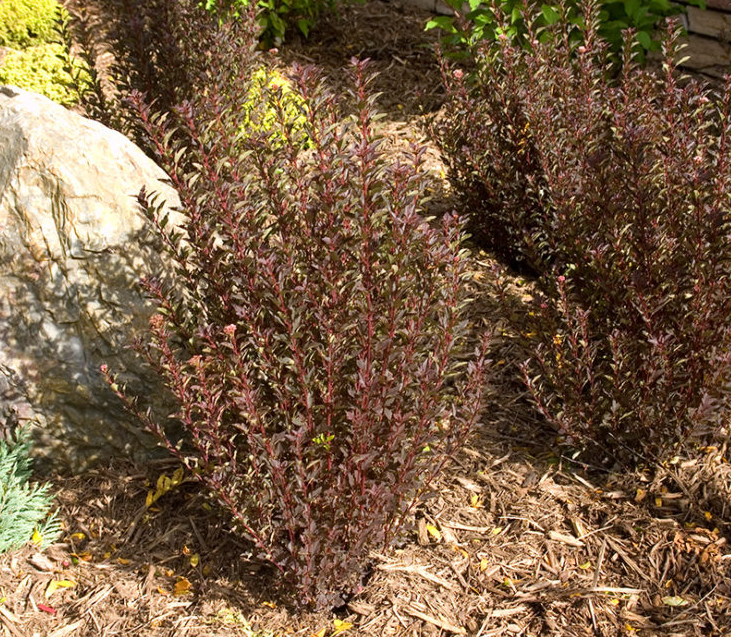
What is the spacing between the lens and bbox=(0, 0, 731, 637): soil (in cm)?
288

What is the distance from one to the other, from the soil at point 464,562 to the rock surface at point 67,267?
415 millimetres

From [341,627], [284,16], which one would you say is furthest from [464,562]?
[284,16]

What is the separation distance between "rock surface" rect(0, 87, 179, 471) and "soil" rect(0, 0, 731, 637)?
0.42 m

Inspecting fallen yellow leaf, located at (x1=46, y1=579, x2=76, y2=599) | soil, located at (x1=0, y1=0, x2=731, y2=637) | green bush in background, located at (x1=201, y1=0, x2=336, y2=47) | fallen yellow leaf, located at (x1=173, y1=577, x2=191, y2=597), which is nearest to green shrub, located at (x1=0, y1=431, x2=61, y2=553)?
soil, located at (x1=0, y1=0, x2=731, y2=637)

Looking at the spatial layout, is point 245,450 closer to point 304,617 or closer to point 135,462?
point 304,617

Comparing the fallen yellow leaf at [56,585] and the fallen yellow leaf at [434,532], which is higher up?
the fallen yellow leaf at [56,585]

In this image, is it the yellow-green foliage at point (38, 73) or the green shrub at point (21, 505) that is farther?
the yellow-green foliage at point (38, 73)

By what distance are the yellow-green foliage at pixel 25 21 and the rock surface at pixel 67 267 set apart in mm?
3075

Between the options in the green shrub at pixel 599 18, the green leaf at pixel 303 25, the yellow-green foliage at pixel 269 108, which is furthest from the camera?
the green leaf at pixel 303 25

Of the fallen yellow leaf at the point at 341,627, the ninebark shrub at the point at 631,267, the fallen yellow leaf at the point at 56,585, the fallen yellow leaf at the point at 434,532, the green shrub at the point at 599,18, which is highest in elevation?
the green shrub at the point at 599,18

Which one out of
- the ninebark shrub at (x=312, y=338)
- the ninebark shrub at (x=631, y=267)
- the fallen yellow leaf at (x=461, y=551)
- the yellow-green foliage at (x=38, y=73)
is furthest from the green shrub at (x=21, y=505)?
the yellow-green foliage at (x=38, y=73)

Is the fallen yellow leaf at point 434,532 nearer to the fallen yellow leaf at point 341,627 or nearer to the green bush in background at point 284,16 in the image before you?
the fallen yellow leaf at point 341,627

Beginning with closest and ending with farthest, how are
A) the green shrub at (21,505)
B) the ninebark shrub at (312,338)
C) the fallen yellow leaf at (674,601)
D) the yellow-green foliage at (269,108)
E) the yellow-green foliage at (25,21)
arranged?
the ninebark shrub at (312,338)
the yellow-green foliage at (269,108)
the fallen yellow leaf at (674,601)
the green shrub at (21,505)
the yellow-green foliage at (25,21)

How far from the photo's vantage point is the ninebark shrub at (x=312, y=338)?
95.4 inches
